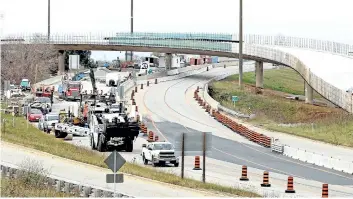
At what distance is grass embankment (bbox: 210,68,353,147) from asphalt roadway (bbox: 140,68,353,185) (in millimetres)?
4212

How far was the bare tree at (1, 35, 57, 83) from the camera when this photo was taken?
422 ft

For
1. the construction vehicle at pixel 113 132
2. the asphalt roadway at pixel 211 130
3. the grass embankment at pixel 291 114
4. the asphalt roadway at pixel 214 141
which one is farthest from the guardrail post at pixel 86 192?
the grass embankment at pixel 291 114

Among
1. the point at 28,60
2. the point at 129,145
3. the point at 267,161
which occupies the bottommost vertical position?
the point at 267,161

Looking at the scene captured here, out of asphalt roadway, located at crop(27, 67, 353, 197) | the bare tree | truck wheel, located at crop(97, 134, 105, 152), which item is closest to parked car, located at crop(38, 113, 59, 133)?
asphalt roadway, located at crop(27, 67, 353, 197)

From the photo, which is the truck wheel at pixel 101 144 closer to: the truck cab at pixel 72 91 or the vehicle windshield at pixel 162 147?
the vehicle windshield at pixel 162 147

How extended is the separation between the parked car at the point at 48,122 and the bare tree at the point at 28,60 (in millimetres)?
47915

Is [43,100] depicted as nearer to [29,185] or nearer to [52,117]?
[52,117]

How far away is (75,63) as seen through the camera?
126 metres

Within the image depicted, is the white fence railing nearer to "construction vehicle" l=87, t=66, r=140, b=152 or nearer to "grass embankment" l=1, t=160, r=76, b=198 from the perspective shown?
"construction vehicle" l=87, t=66, r=140, b=152

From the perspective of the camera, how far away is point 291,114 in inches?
3563

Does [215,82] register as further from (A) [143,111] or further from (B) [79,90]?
(A) [143,111]

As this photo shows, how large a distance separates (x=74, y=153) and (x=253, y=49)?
66.3 metres

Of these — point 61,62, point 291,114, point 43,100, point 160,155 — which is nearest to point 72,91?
point 43,100

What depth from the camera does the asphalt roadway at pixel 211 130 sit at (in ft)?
176
